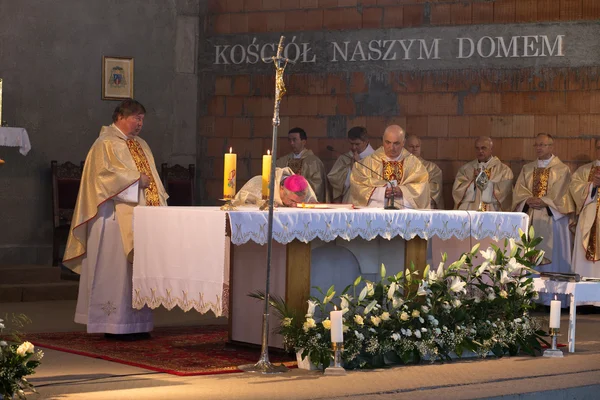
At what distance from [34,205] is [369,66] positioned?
3.99m

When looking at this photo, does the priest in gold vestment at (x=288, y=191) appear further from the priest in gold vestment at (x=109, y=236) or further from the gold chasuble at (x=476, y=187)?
the gold chasuble at (x=476, y=187)

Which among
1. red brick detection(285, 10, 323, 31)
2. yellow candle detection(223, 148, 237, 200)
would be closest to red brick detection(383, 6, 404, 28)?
red brick detection(285, 10, 323, 31)

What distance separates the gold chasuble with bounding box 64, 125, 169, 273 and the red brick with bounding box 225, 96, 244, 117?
506cm

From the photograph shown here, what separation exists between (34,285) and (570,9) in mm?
6016

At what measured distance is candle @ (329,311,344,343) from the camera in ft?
21.2

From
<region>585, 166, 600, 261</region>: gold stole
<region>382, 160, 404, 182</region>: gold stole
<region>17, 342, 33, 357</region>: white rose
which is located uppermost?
<region>382, 160, 404, 182</region>: gold stole

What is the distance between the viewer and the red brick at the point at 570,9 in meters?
11.7

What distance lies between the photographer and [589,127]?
11672mm

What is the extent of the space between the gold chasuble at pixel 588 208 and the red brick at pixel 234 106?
4.05 meters

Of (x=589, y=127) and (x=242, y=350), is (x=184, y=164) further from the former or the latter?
(x=242, y=350)

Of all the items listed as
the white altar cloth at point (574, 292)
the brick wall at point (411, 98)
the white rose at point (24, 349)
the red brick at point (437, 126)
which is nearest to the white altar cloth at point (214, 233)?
the white altar cloth at point (574, 292)

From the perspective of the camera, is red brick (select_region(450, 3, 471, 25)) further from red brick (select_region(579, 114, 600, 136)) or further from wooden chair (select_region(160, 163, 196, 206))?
wooden chair (select_region(160, 163, 196, 206))

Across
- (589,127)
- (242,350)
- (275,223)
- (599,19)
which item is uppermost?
(599,19)

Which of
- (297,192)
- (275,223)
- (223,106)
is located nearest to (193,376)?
(275,223)
